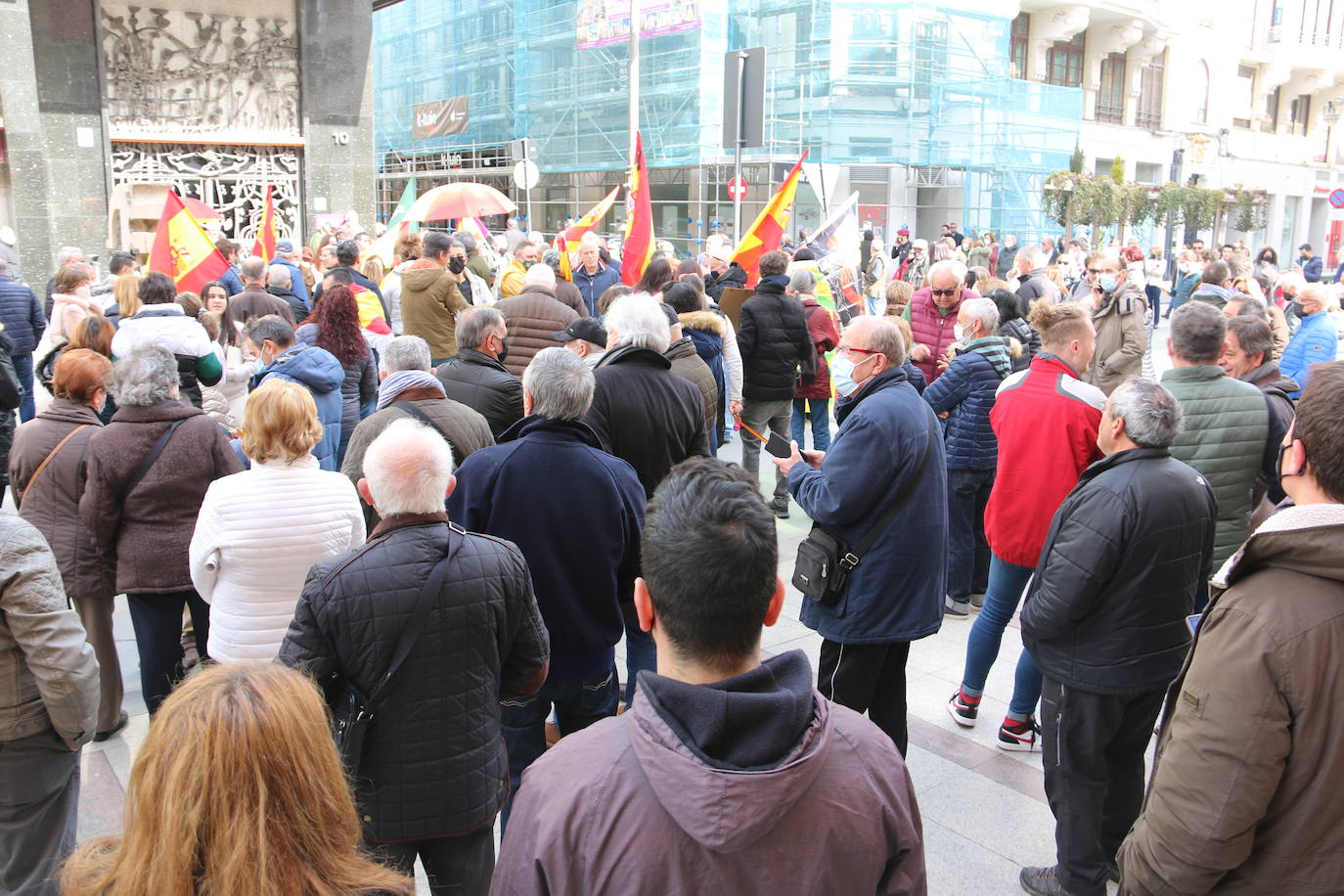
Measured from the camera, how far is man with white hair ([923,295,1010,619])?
6.21m

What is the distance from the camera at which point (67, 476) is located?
453 cm

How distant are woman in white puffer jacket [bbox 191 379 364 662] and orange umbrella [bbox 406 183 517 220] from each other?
9.31 m

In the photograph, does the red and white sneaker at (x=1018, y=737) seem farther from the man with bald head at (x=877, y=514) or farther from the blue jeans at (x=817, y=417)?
the blue jeans at (x=817, y=417)

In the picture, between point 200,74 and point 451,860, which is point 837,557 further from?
point 200,74

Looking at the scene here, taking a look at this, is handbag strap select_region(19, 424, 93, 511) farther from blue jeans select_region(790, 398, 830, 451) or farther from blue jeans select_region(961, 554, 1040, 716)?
blue jeans select_region(790, 398, 830, 451)

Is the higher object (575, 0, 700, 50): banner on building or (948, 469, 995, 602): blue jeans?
(575, 0, 700, 50): banner on building

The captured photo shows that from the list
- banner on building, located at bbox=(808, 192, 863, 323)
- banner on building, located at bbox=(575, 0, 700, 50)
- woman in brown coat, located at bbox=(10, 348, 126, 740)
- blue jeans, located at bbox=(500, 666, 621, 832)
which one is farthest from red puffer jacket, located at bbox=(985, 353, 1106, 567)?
banner on building, located at bbox=(575, 0, 700, 50)

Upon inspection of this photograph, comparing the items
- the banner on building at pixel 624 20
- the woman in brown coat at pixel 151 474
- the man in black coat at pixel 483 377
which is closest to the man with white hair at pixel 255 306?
the man in black coat at pixel 483 377

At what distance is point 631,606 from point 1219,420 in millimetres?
2730

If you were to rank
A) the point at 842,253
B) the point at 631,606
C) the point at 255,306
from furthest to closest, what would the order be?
1. the point at 842,253
2. the point at 255,306
3. the point at 631,606

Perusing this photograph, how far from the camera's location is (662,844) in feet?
5.31

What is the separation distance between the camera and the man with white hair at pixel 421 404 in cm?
470

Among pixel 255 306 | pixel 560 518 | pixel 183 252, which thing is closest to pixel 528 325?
pixel 255 306

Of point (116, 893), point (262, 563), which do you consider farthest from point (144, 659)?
point (116, 893)
